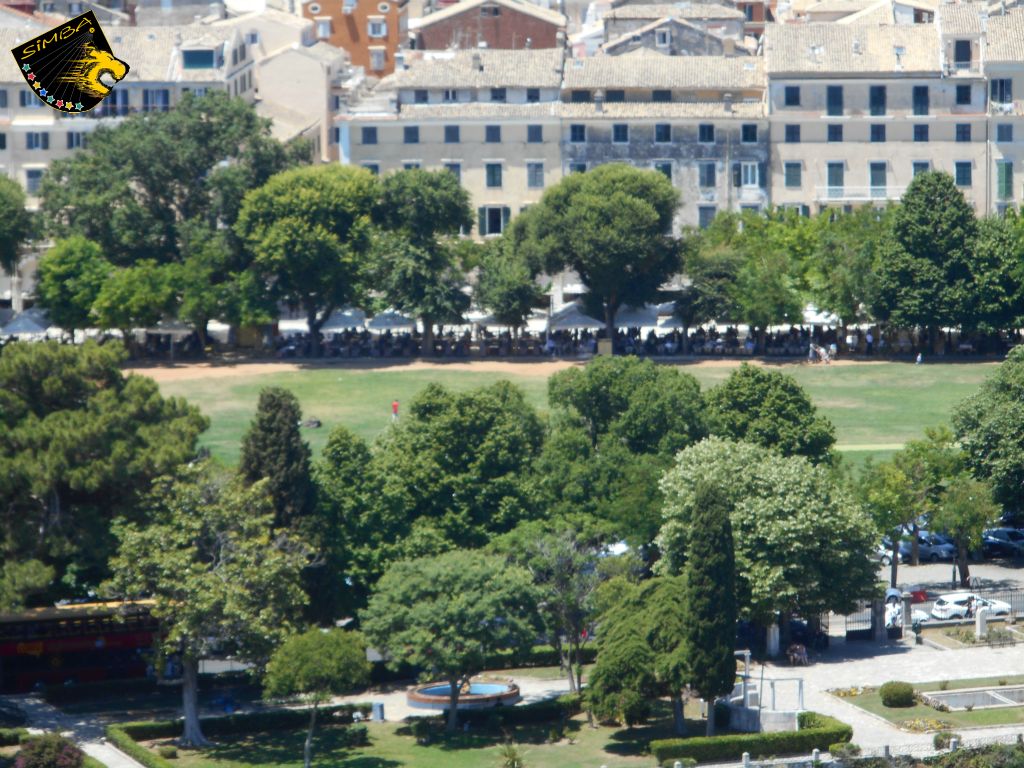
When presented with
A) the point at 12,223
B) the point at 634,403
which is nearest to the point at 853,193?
the point at 12,223

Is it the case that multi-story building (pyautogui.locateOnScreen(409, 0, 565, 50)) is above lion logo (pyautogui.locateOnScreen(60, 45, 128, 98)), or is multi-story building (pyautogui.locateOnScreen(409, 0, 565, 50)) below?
above

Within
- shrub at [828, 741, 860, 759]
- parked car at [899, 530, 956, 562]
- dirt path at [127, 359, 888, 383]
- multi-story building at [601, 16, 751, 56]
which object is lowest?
shrub at [828, 741, 860, 759]

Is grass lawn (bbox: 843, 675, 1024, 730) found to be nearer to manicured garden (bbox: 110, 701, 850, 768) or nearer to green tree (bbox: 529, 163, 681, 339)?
manicured garden (bbox: 110, 701, 850, 768)

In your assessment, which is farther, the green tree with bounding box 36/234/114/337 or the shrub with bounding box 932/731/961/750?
the green tree with bounding box 36/234/114/337

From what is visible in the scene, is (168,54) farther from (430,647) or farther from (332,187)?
(430,647)

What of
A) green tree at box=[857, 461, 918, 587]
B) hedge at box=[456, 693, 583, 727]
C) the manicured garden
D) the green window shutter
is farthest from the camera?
the green window shutter

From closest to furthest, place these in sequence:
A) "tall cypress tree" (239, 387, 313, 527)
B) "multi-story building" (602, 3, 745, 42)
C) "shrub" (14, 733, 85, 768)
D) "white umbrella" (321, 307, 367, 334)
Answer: "shrub" (14, 733, 85, 768) → "tall cypress tree" (239, 387, 313, 527) → "white umbrella" (321, 307, 367, 334) → "multi-story building" (602, 3, 745, 42)

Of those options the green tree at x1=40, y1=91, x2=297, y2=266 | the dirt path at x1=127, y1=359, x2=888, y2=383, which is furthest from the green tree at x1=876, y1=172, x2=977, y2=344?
the green tree at x1=40, y1=91, x2=297, y2=266
